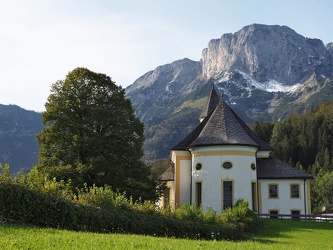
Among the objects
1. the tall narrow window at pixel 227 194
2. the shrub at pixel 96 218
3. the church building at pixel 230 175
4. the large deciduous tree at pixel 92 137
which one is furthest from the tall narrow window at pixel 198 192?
the shrub at pixel 96 218

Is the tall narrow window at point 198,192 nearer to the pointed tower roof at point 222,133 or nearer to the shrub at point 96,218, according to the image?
the pointed tower roof at point 222,133

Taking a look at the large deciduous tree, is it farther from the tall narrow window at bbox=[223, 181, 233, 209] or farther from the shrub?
the shrub

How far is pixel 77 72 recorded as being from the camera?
113 ft

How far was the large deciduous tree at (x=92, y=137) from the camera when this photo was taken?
30.9 metres

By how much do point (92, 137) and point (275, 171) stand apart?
17.8 meters

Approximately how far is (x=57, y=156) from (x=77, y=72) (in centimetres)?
704

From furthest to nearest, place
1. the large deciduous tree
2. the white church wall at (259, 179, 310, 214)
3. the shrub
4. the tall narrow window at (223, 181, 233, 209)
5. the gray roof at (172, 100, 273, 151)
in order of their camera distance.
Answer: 1. the white church wall at (259, 179, 310, 214)
2. the gray roof at (172, 100, 273, 151)
3. the tall narrow window at (223, 181, 233, 209)
4. the large deciduous tree
5. the shrub

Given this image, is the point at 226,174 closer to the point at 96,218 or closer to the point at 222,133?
the point at 222,133

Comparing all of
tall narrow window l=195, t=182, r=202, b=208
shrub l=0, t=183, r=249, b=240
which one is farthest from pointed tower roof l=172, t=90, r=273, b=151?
shrub l=0, t=183, r=249, b=240

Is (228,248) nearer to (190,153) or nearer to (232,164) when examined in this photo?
(232,164)

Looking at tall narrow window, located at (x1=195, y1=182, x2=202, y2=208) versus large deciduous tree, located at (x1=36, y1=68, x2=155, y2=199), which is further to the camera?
tall narrow window, located at (x1=195, y1=182, x2=202, y2=208)

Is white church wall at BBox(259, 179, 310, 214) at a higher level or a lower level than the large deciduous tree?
lower

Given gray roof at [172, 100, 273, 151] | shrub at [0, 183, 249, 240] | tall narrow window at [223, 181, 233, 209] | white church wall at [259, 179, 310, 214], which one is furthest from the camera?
white church wall at [259, 179, 310, 214]

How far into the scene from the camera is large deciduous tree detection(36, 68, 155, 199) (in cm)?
3091
